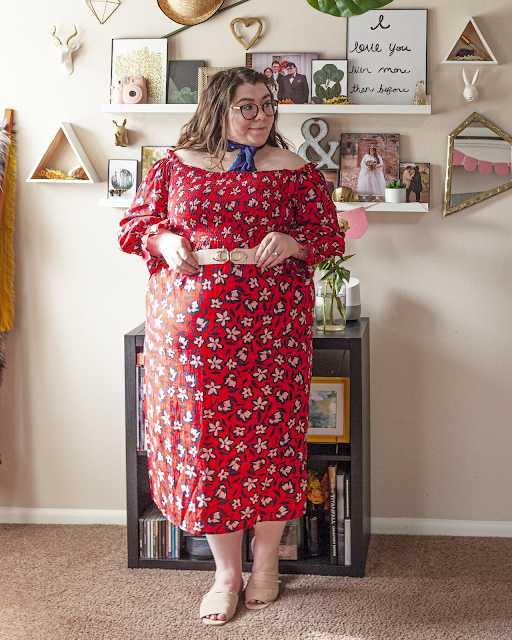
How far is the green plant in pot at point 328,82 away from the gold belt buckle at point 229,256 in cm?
82

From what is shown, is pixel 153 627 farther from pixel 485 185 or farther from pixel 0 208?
pixel 485 185

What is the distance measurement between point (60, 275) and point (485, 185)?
152 cm

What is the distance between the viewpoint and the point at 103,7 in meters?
2.34

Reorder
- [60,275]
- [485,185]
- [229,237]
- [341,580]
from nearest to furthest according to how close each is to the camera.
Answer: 1. [229,237]
2. [341,580]
3. [485,185]
4. [60,275]

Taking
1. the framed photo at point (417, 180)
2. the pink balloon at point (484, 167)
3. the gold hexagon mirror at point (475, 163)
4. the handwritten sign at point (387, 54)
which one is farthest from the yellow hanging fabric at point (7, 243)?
the pink balloon at point (484, 167)

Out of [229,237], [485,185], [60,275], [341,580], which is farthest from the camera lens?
[60,275]

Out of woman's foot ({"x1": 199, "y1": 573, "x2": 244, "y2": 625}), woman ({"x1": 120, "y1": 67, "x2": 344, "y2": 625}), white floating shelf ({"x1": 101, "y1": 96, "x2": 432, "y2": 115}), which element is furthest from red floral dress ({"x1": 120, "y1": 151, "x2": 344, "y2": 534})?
white floating shelf ({"x1": 101, "y1": 96, "x2": 432, "y2": 115})

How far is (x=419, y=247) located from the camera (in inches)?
92.5

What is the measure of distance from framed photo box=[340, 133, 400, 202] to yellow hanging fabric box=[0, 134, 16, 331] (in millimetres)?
1158

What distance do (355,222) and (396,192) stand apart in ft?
0.65

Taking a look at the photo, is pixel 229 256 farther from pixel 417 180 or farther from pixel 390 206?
pixel 417 180

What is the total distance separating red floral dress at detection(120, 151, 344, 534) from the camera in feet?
5.69

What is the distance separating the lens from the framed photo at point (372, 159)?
230 cm

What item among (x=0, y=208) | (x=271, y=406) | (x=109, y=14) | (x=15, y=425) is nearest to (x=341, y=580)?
(x=271, y=406)
